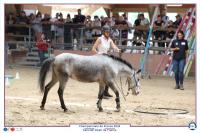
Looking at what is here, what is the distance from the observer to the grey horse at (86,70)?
815cm

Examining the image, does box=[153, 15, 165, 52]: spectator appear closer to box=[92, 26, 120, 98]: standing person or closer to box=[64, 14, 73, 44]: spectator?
box=[64, 14, 73, 44]: spectator

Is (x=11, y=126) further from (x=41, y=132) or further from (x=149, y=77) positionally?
(x=149, y=77)

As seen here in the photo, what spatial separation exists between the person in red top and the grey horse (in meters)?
0.62

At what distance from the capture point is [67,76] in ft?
26.9

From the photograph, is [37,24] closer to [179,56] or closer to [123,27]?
[123,27]

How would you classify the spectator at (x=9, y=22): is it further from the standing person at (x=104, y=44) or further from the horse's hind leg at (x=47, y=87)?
the standing person at (x=104, y=44)

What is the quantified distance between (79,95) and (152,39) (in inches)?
100

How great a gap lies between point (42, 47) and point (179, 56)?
338cm

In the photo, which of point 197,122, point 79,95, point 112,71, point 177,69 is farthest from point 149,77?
point 197,122

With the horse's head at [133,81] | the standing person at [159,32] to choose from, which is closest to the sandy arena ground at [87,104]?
the horse's head at [133,81]

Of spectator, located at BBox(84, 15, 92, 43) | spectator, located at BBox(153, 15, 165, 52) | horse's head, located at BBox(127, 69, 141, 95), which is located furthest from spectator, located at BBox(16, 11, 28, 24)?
spectator, located at BBox(153, 15, 165, 52)

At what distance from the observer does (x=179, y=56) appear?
36.8 ft

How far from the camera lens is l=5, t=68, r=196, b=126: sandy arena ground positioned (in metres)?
6.80

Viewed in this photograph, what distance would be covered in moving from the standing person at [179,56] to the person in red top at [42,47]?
2.73 m
